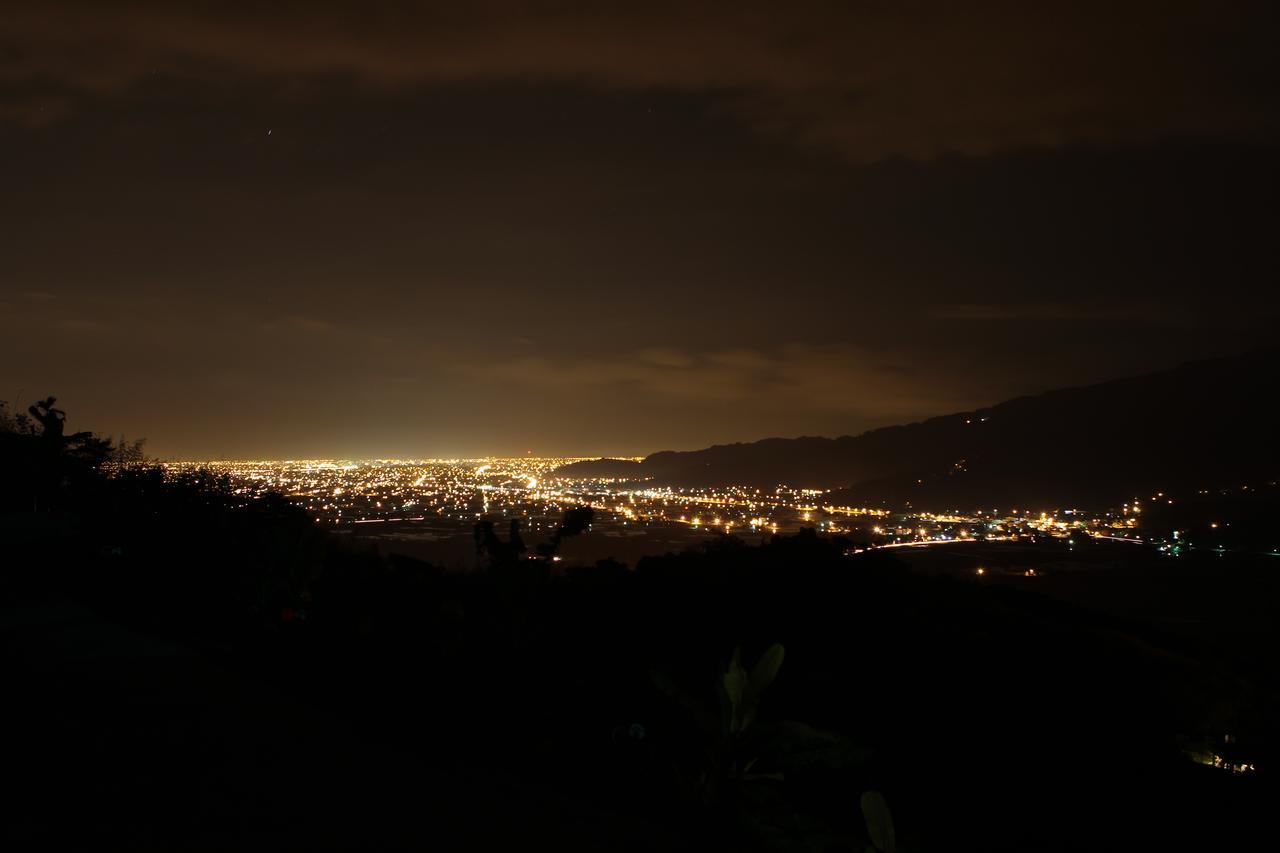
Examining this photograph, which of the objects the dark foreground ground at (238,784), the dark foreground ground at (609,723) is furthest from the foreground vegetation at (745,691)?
the dark foreground ground at (238,784)

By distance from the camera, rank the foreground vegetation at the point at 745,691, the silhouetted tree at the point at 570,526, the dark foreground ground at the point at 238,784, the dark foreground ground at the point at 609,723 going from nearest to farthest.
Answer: the dark foreground ground at the point at 238,784 < the dark foreground ground at the point at 609,723 < the foreground vegetation at the point at 745,691 < the silhouetted tree at the point at 570,526

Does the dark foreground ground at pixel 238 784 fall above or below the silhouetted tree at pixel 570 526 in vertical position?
below

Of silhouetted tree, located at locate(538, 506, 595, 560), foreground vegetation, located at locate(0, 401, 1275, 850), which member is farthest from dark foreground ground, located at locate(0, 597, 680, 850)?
silhouetted tree, located at locate(538, 506, 595, 560)

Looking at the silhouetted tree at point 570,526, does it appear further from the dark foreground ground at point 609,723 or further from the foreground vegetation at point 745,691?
the dark foreground ground at point 609,723

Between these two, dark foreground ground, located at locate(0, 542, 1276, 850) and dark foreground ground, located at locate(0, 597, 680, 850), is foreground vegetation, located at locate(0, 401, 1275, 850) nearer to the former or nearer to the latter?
dark foreground ground, located at locate(0, 542, 1276, 850)

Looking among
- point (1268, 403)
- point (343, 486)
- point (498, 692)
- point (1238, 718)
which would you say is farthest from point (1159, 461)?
point (498, 692)

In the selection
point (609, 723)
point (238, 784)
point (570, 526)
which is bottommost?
point (609, 723)

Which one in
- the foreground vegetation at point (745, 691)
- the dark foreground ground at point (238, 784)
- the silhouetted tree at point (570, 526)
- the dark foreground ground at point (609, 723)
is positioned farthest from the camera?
the silhouetted tree at point (570, 526)

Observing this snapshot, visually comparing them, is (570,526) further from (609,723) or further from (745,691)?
(745,691)

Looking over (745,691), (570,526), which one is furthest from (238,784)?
(570,526)

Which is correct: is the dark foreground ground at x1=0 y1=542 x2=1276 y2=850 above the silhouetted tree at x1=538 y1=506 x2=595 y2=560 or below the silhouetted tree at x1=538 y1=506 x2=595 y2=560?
below

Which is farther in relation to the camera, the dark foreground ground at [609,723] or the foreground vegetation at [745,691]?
the foreground vegetation at [745,691]
